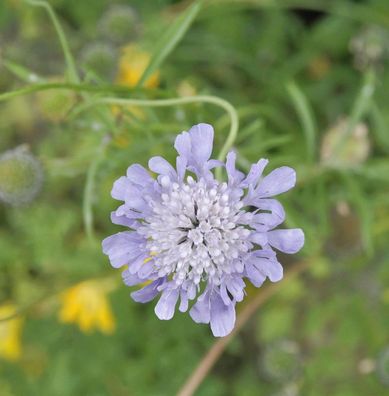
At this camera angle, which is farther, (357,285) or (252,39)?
(252,39)

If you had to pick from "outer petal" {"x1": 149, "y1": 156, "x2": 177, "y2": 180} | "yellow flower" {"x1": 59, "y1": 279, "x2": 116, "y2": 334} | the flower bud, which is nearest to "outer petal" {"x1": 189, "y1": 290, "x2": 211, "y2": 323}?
"outer petal" {"x1": 149, "y1": 156, "x2": 177, "y2": 180}

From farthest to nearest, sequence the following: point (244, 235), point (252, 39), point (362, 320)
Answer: point (252, 39) < point (362, 320) < point (244, 235)

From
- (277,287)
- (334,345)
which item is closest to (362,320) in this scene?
(334,345)

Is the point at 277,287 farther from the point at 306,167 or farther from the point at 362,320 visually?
the point at 306,167

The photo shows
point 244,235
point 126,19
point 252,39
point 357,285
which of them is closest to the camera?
point 244,235

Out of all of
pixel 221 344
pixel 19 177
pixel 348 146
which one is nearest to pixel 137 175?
pixel 19 177

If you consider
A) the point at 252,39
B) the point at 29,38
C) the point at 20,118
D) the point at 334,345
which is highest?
the point at 29,38

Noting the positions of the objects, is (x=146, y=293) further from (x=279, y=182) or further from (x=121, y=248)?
(x=279, y=182)

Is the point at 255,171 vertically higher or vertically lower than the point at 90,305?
higher
